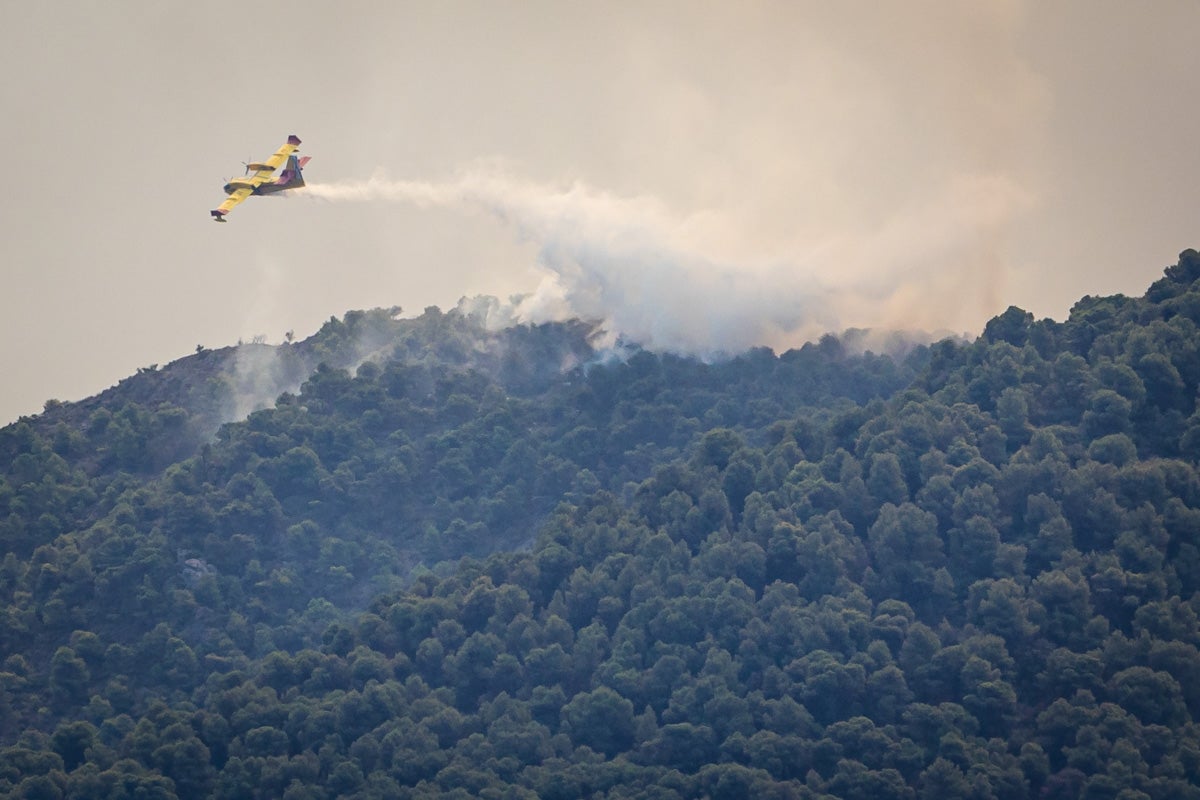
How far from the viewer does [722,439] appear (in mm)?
165750

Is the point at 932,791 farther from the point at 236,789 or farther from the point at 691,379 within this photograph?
the point at 691,379

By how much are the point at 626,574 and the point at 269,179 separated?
83.4 feet

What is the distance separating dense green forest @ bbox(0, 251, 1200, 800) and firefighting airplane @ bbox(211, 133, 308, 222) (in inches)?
808

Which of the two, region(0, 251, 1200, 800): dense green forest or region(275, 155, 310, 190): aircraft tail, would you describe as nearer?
region(0, 251, 1200, 800): dense green forest

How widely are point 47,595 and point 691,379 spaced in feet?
125

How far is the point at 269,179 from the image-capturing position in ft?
525

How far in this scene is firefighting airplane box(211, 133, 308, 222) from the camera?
158250mm

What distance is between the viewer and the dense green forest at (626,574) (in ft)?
473

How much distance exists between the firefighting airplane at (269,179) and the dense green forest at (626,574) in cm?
2053

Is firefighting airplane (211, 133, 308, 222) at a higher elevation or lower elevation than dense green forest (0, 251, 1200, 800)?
higher

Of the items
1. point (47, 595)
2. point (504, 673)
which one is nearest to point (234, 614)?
point (47, 595)

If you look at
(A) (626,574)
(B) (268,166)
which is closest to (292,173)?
(B) (268,166)

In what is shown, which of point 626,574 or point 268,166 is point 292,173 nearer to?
point 268,166

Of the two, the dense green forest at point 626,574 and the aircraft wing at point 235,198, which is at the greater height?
the aircraft wing at point 235,198
